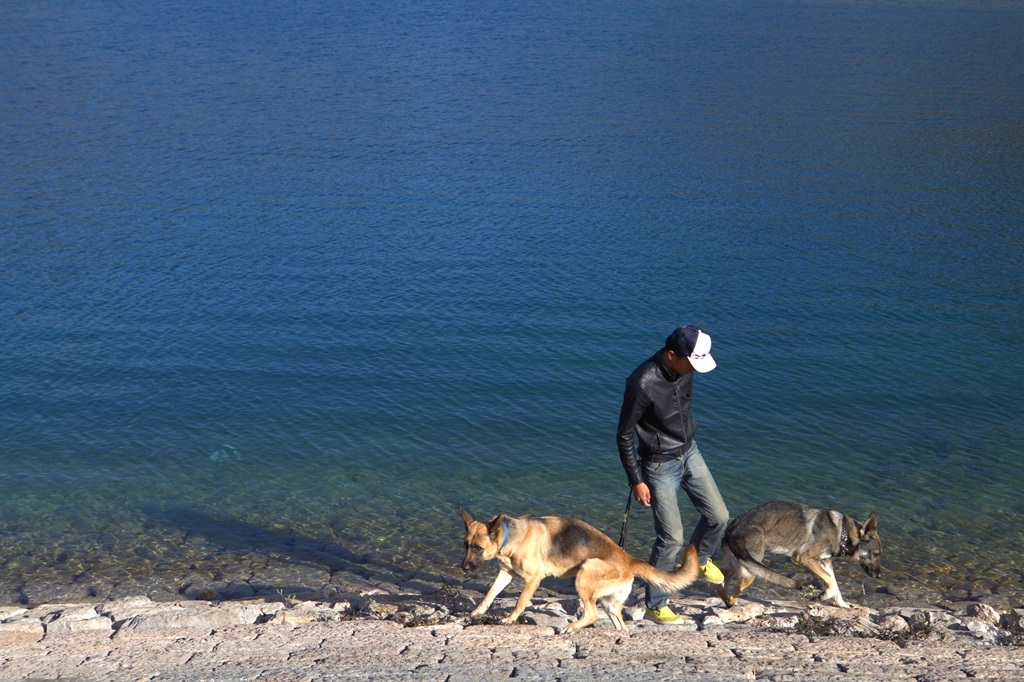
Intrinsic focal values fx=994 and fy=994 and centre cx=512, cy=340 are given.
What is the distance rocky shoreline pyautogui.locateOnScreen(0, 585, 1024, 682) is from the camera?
830 centimetres

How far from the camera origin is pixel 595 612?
30.7 ft

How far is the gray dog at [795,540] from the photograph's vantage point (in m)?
10.1

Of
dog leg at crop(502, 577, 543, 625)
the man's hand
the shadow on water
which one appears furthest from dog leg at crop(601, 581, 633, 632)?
the shadow on water

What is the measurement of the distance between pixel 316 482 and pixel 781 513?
8034 mm

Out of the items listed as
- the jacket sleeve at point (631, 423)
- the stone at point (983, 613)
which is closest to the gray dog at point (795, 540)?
the stone at point (983, 613)

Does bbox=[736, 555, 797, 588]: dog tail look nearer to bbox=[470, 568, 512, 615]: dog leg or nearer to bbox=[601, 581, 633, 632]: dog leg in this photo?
bbox=[601, 581, 633, 632]: dog leg

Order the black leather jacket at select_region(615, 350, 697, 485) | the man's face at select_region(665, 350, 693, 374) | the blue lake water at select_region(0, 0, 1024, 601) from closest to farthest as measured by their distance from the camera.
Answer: the man's face at select_region(665, 350, 693, 374), the black leather jacket at select_region(615, 350, 697, 485), the blue lake water at select_region(0, 0, 1024, 601)

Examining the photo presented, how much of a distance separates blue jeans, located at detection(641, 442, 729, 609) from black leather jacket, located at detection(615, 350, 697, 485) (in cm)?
15

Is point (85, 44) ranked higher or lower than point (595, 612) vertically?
higher

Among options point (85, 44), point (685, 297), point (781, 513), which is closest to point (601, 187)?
point (685, 297)

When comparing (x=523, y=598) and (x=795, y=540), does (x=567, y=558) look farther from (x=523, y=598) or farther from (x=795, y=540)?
(x=795, y=540)

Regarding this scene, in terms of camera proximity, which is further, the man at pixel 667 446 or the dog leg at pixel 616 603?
the dog leg at pixel 616 603

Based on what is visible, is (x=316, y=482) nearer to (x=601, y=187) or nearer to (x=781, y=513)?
(x=781, y=513)

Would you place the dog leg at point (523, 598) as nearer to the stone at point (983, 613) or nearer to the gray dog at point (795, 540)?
the gray dog at point (795, 540)
